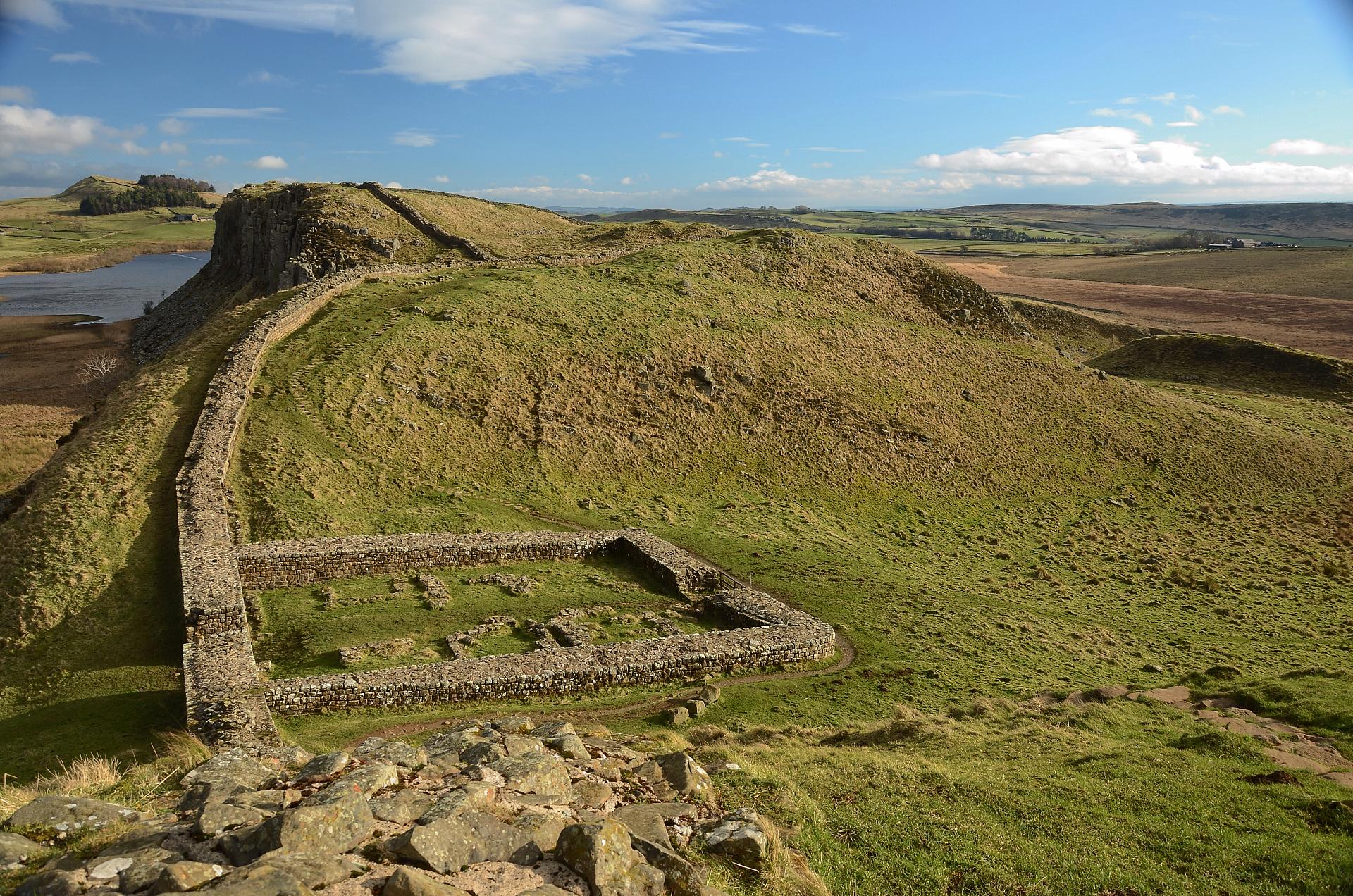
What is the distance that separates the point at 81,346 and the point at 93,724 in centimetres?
8071

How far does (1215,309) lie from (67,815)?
447 feet

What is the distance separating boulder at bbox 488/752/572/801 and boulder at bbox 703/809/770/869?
6.50ft

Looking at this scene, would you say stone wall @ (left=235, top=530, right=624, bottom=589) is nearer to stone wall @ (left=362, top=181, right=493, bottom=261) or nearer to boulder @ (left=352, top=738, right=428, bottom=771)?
boulder @ (left=352, top=738, right=428, bottom=771)

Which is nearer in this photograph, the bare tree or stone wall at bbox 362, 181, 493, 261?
stone wall at bbox 362, 181, 493, 261

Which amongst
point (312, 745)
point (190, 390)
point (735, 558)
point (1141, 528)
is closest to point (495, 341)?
point (190, 390)

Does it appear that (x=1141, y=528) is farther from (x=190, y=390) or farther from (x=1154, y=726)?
(x=190, y=390)

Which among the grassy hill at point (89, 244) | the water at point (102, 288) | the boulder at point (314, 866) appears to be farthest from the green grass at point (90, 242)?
the boulder at point (314, 866)

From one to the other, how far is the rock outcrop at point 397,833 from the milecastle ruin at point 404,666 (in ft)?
22.8

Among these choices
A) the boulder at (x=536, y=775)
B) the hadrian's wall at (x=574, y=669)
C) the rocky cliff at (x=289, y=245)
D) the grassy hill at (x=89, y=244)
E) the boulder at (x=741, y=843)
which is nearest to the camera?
the boulder at (x=741, y=843)

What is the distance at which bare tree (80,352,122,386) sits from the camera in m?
64.3

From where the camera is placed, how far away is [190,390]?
32688 mm

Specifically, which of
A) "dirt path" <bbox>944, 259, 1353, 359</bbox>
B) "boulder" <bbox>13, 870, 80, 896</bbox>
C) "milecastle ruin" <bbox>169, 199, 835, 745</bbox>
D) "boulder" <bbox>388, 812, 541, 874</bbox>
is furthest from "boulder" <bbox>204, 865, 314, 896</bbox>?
"dirt path" <bbox>944, 259, 1353, 359</bbox>

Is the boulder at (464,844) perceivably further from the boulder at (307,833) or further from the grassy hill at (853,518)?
the grassy hill at (853,518)

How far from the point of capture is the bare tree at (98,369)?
6431 centimetres
